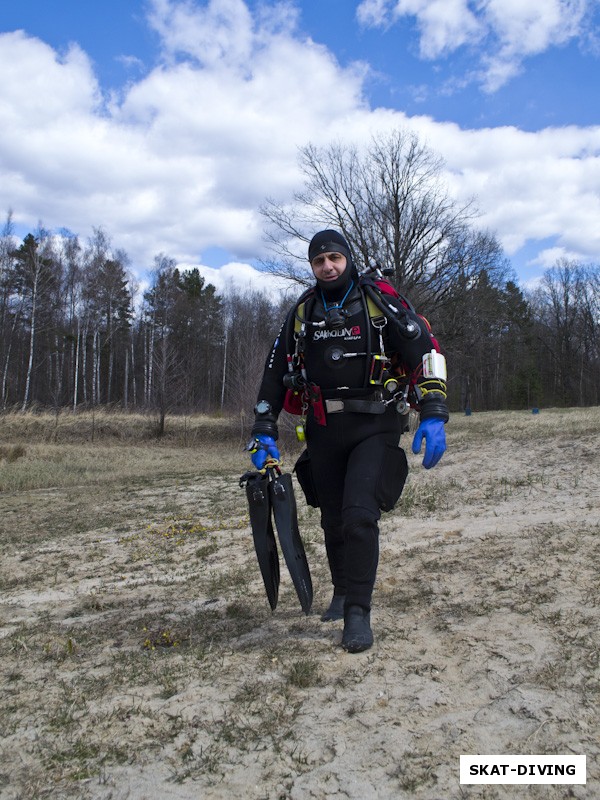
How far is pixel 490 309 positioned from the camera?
2784cm

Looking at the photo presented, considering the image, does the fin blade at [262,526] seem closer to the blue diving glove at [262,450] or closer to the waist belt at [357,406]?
the blue diving glove at [262,450]

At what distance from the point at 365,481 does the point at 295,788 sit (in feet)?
5.07

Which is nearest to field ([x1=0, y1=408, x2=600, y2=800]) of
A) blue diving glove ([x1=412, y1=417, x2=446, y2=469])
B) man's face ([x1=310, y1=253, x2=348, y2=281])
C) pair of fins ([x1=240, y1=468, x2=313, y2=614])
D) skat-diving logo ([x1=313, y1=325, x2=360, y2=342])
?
pair of fins ([x1=240, y1=468, x2=313, y2=614])

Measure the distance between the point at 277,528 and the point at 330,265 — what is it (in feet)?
5.09

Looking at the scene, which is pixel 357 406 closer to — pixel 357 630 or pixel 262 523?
pixel 262 523

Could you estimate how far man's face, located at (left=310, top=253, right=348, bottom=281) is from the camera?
3615 mm

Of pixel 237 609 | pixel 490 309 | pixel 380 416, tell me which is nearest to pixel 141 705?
pixel 237 609

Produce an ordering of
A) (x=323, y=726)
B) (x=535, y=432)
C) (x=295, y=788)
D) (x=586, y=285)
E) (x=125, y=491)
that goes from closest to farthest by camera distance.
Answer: (x=295, y=788), (x=323, y=726), (x=125, y=491), (x=535, y=432), (x=586, y=285)

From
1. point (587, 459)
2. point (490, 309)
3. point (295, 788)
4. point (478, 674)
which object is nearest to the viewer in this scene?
point (295, 788)

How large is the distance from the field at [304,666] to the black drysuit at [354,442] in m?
0.42

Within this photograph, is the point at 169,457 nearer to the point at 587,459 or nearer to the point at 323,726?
the point at 587,459

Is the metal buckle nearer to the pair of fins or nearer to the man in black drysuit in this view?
the man in black drysuit

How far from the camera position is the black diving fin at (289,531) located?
11.5 feet

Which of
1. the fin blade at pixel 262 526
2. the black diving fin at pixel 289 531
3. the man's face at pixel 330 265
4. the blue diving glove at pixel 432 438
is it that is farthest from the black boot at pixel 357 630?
the man's face at pixel 330 265
